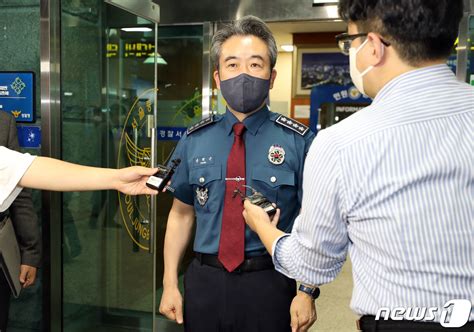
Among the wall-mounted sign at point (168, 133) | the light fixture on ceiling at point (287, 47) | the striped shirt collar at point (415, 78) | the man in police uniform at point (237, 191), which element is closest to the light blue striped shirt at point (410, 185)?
the striped shirt collar at point (415, 78)

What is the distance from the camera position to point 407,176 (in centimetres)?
94

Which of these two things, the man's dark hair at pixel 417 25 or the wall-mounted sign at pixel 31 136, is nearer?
the man's dark hair at pixel 417 25

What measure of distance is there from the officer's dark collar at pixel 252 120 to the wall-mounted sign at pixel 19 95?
49.8 inches

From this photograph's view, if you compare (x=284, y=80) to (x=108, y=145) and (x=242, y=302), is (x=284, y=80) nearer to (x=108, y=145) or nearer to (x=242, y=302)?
(x=108, y=145)

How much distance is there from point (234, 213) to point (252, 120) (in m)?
0.36

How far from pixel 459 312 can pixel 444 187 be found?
26cm

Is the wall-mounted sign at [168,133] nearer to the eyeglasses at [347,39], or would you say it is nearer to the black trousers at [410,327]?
the eyeglasses at [347,39]

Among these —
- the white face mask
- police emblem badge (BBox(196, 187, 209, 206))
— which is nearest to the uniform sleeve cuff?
the white face mask

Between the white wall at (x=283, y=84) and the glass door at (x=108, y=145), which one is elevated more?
the white wall at (x=283, y=84)

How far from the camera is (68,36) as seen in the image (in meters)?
2.61

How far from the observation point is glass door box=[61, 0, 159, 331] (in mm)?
2717

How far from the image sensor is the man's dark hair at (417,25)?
98cm

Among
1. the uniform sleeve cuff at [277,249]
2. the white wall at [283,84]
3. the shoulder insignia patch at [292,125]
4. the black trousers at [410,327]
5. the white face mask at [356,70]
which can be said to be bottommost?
the black trousers at [410,327]

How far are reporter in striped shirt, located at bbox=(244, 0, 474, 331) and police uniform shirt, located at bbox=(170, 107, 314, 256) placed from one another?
0.69m
